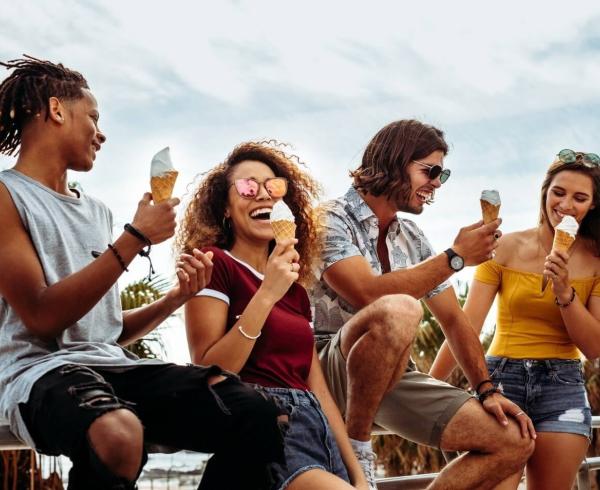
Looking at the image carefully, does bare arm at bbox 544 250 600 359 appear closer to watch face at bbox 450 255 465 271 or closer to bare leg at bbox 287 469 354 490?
watch face at bbox 450 255 465 271

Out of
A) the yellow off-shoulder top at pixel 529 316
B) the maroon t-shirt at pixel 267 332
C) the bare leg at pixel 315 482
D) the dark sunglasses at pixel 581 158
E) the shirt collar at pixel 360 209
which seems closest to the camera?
the bare leg at pixel 315 482

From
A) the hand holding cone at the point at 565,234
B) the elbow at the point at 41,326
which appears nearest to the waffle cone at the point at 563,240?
the hand holding cone at the point at 565,234

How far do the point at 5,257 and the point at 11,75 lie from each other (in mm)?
764

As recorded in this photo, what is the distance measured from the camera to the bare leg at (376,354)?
357 centimetres

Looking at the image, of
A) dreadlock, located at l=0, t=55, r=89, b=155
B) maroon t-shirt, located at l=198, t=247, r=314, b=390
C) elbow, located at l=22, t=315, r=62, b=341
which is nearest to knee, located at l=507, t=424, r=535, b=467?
maroon t-shirt, located at l=198, t=247, r=314, b=390

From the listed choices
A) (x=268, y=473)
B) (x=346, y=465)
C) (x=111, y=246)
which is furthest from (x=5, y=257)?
(x=346, y=465)

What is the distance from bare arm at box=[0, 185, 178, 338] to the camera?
259 centimetres

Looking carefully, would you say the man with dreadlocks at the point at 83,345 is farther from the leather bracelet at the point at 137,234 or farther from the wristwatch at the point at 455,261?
the wristwatch at the point at 455,261

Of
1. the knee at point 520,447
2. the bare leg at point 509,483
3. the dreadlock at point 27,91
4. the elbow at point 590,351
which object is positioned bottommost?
the bare leg at point 509,483

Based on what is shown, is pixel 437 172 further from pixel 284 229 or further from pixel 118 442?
pixel 118 442

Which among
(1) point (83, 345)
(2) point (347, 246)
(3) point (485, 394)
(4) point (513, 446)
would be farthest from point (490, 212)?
(1) point (83, 345)

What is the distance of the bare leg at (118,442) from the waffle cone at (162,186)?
744mm

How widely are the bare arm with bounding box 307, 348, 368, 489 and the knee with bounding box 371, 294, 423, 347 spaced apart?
1.05ft

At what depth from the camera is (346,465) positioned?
3.36 meters
